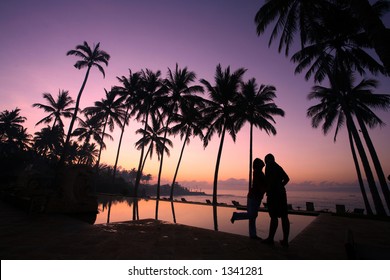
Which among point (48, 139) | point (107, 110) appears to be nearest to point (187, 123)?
point (107, 110)

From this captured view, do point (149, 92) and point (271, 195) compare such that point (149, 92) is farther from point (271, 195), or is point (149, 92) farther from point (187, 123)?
point (271, 195)

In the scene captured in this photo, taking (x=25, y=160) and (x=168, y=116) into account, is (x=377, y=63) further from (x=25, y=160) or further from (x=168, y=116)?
(x=25, y=160)

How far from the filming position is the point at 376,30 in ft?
16.3

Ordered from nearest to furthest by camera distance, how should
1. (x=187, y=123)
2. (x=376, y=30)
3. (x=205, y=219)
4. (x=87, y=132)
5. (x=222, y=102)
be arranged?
(x=376, y=30)
(x=205, y=219)
(x=222, y=102)
(x=187, y=123)
(x=87, y=132)

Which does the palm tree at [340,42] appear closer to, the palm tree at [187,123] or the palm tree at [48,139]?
the palm tree at [187,123]

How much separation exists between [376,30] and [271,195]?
17.1 feet

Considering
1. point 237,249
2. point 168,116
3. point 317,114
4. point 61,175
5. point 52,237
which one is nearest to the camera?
point 237,249

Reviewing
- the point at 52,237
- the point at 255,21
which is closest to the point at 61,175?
the point at 52,237

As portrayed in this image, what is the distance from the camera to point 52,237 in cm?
434

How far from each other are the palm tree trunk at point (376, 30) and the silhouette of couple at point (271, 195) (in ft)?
12.1

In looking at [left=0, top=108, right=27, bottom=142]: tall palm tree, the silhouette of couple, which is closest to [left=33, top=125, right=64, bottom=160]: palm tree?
[left=0, top=108, right=27, bottom=142]: tall palm tree

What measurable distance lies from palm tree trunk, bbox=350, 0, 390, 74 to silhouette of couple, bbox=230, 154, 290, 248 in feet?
12.1

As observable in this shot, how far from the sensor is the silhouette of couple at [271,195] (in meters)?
3.85
